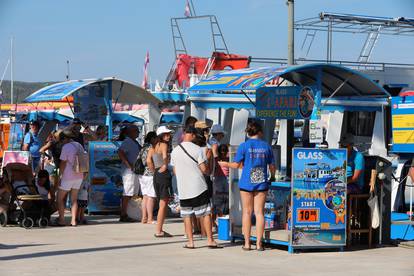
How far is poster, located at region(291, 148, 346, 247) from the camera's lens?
34.8 ft

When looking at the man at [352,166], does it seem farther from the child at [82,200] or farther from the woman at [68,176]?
the child at [82,200]

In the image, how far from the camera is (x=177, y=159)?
10758 mm

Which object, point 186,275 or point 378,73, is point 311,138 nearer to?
point 186,275

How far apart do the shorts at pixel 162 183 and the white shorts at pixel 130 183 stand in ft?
7.72

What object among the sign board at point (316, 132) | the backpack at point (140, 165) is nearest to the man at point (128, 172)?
the backpack at point (140, 165)

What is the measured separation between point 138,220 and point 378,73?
9.21 metres

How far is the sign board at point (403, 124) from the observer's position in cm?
1216

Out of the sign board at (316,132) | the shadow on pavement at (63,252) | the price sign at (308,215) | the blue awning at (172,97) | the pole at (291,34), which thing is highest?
the pole at (291,34)

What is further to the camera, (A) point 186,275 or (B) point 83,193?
(B) point 83,193

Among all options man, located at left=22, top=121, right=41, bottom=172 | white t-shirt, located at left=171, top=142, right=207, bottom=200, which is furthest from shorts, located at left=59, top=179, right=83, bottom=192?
man, located at left=22, top=121, right=41, bottom=172

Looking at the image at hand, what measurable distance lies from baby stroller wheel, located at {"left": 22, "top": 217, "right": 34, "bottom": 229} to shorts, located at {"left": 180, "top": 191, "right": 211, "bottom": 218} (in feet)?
12.0

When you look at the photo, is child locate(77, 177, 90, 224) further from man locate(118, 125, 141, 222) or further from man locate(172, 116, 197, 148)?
man locate(172, 116, 197, 148)

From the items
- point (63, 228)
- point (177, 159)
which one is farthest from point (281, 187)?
point (63, 228)

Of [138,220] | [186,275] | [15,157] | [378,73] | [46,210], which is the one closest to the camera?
[186,275]
